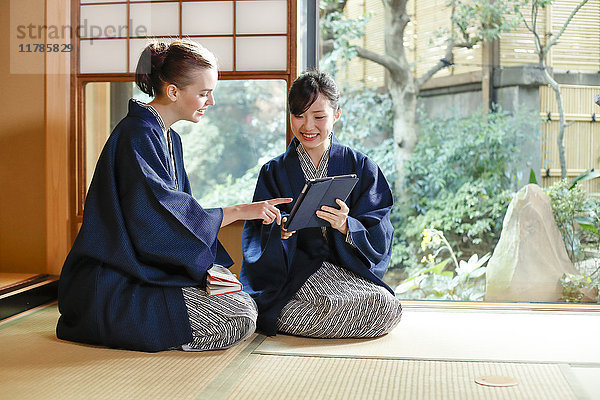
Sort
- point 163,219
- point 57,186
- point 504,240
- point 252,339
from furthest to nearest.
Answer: point 504,240, point 57,186, point 252,339, point 163,219

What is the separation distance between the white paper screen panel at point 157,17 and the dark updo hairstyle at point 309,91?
123 centimetres

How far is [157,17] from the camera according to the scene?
3.84 meters

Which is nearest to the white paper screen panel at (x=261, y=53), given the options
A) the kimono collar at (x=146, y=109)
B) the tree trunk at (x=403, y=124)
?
the kimono collar at (x=146, y=109)

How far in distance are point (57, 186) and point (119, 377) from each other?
2050 mm

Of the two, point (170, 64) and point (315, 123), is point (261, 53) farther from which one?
point (170, 64)

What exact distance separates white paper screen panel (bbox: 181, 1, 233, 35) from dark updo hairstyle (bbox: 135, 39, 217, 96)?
1121 millimetres

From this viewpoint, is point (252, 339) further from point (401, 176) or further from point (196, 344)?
point (401, 176)

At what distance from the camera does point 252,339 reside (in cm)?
274

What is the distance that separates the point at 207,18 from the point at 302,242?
1647mm

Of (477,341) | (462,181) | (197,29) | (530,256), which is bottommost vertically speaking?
(477,341)

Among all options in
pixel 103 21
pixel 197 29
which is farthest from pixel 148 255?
pixel 103 21

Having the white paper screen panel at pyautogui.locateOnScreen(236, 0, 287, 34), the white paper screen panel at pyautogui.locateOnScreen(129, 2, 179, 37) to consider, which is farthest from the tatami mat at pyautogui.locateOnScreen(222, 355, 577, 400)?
the white paper screen panel at pyautogui.locateOnScreen(129, 2, 179, 37)

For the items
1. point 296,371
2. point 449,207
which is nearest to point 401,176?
point 449,207

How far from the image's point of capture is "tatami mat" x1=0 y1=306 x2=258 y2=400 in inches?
78.9
